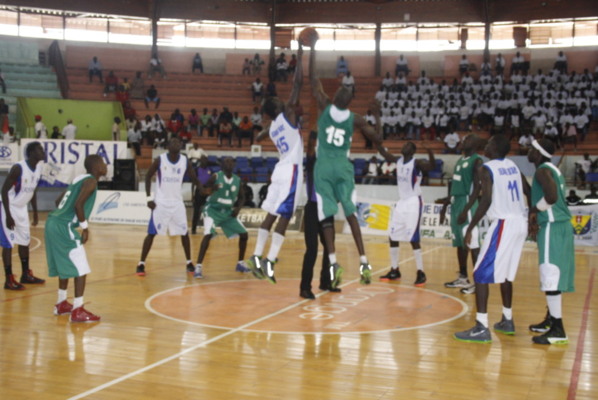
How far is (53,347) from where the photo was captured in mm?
6219

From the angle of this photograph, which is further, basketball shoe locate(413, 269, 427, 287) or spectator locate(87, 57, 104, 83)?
spectator locate(87, 57, 104, 83)

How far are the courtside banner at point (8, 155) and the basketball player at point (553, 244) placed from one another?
19.1 m

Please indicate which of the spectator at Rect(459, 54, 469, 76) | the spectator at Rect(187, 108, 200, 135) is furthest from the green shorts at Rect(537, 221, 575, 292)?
the spectator at Rect(459, 54, 469, 76)

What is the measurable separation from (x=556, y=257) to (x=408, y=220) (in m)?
3.80

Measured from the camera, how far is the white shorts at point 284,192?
26.3 ft

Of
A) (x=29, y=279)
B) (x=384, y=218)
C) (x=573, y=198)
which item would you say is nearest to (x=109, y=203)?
(x=384, y=218)

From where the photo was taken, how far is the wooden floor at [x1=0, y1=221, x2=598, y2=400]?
5168 mm

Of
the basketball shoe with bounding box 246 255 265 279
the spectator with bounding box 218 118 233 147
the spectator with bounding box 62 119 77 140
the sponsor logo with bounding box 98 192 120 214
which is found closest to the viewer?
the basketball shoe with bounding box 246 255 265 279

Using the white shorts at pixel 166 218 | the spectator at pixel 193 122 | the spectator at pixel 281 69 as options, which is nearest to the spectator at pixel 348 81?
the spectator at pixel 281 69

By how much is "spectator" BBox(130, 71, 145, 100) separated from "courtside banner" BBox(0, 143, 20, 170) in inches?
346

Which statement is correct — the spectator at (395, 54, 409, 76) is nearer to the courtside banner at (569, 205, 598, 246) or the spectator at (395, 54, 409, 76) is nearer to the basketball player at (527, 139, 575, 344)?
the courtside banner at (569, 205, 598, 246)

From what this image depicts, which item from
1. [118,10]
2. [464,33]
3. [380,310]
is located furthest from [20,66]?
[380,310]

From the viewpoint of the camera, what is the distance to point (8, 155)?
22141mm

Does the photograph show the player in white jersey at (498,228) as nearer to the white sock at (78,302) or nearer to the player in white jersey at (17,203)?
the white sock at (78,302)
